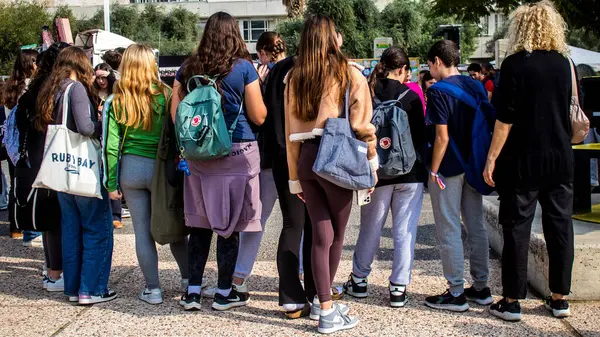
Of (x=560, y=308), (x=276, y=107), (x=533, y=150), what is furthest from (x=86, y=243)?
(x=560, y=308)

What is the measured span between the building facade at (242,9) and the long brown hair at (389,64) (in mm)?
54295

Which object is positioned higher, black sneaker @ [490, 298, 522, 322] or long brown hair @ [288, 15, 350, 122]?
long brown hair @ [288, 15, 350, 122]

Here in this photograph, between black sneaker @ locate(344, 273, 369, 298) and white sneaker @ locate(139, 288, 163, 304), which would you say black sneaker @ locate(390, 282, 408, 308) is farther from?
white sneaker @ locate(139, 288, 163, 304)

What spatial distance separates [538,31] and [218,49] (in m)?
1.96

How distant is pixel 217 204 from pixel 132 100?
915mm

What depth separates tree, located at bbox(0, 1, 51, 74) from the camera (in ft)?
137

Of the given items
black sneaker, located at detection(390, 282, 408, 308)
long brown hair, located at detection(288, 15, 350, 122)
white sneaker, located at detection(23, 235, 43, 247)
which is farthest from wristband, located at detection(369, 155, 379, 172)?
white sneaker, located at detection(23, 235, 43, 247)

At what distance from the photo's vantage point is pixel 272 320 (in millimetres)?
4406

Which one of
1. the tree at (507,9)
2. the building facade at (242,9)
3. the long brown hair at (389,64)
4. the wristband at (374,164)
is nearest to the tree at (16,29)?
the building facade at (242,9)

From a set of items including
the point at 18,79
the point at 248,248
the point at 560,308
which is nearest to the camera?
the point at 560,308

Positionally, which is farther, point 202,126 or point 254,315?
point 254,315

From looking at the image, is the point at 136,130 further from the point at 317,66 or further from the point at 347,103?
the point at 347,103

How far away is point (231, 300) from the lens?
4.66m

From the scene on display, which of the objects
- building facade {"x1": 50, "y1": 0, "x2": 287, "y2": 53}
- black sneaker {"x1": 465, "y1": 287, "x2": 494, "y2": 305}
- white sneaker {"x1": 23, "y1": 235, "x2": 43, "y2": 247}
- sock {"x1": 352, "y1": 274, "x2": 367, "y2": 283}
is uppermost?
building facade {"x1": 50, "y1": 0, "x2": 287, "y2": 53}
